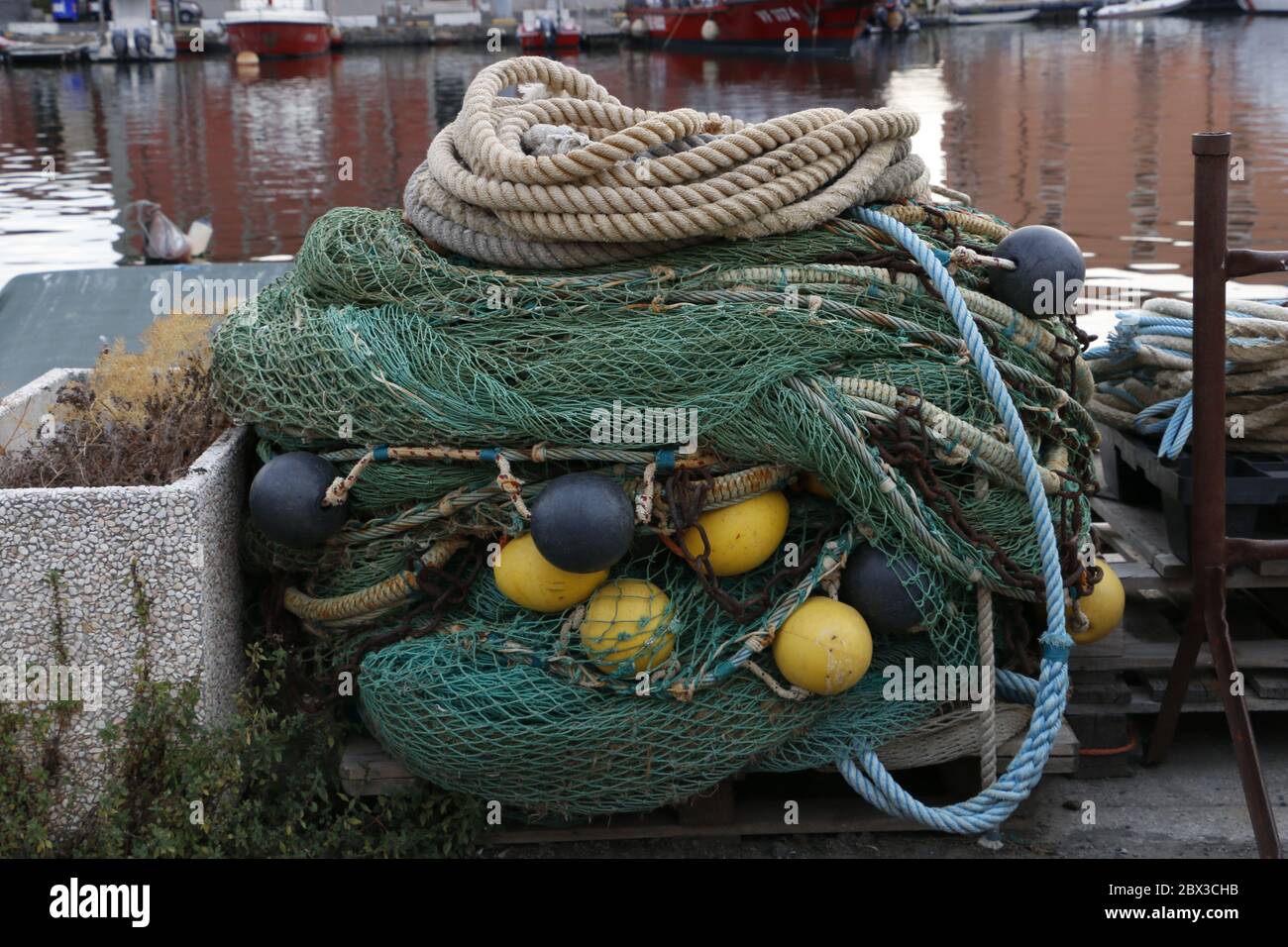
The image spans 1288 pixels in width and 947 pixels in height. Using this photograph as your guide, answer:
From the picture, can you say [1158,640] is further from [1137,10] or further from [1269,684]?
[1137,10]

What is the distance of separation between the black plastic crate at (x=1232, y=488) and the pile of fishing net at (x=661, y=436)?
0.84 feet

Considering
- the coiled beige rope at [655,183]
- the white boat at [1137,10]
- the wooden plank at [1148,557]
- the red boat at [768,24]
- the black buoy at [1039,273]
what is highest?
the white boat at [1137,10]

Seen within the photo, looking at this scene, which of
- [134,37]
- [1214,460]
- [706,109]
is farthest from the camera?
[134,37]

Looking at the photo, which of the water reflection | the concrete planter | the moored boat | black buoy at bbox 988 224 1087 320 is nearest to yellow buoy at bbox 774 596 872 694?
black buoy at bbox 988 224 1087 320

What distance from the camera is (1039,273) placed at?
11.1 ft

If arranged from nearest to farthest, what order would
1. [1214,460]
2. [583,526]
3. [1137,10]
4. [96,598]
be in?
1. [583,526]
2. [96,598]
3. [1214,460]
4. [1137,10]

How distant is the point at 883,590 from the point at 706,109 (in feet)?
84.5

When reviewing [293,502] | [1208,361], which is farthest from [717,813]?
[1208,361]

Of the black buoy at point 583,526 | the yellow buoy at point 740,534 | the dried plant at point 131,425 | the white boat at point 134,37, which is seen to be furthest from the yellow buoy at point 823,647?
the white boat at point 134,37

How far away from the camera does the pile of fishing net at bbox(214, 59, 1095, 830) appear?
122 inches

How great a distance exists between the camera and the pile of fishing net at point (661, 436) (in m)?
3.11

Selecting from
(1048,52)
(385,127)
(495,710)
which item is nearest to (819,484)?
(495,710)

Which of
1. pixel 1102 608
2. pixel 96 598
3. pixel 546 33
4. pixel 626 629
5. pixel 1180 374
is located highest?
pixel 546 33

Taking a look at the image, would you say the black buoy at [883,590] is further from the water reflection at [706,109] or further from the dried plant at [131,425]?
the water reflection at [706,109]
